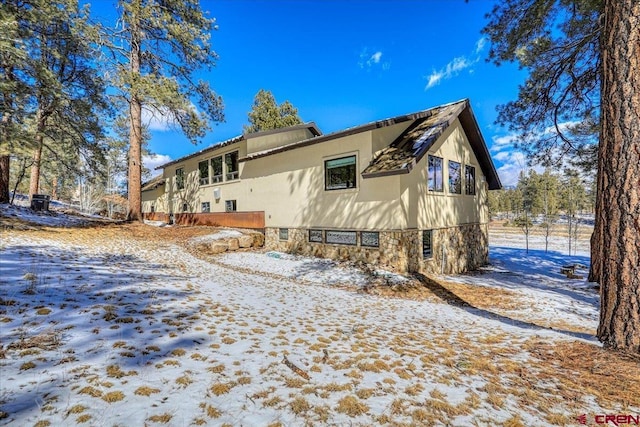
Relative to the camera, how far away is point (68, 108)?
12.0 meters

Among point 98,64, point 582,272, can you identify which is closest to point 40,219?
point 98,64

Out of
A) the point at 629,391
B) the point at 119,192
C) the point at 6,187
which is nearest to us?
the point at 629,391

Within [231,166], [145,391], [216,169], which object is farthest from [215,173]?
[145,391]

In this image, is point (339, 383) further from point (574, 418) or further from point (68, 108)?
point (68, 108)

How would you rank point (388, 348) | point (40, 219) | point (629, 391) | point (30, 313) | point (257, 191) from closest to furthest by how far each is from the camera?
point (629, 391), point (30, 313), point (388, 348), point (40, 219), point (257, 191)

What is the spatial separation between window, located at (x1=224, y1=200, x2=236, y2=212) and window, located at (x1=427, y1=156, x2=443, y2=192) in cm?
1128

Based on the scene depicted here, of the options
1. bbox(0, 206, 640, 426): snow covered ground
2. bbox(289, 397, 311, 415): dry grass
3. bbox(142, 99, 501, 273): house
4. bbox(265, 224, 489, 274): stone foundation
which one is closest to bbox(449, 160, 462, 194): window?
bbox(142, 99, 501, 273): house

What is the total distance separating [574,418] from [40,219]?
17825 millimetres

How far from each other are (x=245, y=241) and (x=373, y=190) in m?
6.85

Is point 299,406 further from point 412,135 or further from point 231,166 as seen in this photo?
point 231,166

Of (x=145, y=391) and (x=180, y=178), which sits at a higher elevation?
(x=180, y=178)

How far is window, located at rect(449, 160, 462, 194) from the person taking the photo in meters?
13.3

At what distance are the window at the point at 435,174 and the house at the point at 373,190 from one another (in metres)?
0.04

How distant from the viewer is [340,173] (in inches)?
479
